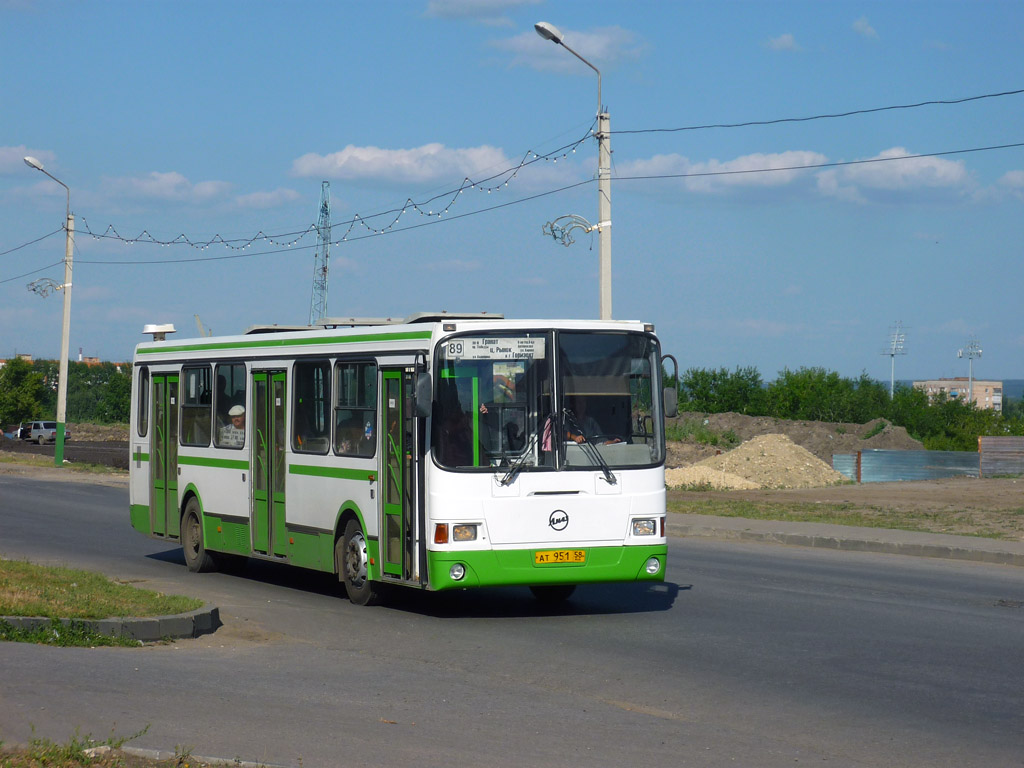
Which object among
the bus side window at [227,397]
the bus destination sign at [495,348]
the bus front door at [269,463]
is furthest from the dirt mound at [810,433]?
the bus destination sign at [495,348]

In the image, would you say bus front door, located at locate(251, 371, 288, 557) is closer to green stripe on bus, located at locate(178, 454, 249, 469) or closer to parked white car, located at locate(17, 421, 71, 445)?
green stripe on bus, located at locate(178, 454, 249, 469)

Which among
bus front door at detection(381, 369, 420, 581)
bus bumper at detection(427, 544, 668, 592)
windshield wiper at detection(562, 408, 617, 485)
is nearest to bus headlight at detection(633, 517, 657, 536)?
bus bumper at detection(427, 544, 668, 592)

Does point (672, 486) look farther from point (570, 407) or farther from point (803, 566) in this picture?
point (570, 407)

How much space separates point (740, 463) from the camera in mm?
39750

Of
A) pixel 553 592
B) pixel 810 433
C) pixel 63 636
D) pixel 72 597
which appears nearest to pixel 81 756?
pixel 63 636

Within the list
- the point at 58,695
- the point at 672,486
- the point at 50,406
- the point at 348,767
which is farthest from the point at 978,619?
the point at 50,406

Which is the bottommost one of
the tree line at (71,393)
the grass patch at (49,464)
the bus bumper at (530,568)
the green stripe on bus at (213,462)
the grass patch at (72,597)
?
the grass patch at (72,597)

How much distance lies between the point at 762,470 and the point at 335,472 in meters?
27.4

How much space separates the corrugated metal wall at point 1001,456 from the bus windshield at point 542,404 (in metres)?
31.3

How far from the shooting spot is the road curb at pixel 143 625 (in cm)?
974

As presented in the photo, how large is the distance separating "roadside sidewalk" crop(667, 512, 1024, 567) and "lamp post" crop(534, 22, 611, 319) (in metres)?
4.67

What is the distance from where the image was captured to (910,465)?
133 feet

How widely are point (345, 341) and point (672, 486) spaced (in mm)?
22986

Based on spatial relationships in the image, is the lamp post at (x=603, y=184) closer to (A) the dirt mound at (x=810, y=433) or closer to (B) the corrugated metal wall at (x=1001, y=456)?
(B) the corrugated metal wall at (x=1001, y=456)
